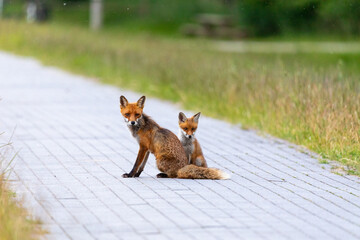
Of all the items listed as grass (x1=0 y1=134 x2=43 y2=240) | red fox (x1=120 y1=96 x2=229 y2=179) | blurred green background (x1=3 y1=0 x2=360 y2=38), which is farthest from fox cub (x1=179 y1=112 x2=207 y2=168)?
blurred green background (x1=3 y1=0 x2=360 y2=38)

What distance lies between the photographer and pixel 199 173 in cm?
900

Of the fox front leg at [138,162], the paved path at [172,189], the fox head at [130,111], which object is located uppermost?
the fox head at [130,111]

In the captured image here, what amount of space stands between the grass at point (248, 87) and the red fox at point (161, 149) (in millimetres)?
1969

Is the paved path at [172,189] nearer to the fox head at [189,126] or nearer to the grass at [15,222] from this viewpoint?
the grass at [15,222]

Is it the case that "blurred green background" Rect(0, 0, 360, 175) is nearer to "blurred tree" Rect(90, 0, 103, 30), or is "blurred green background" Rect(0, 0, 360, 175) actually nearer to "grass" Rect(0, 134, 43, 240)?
"blurred tree" Rect(90, 0, 103, 30)

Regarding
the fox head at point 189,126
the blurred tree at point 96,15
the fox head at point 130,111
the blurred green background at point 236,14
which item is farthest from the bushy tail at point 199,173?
the blurred tree at point 96,15

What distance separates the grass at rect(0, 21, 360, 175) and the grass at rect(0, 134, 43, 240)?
418 cm

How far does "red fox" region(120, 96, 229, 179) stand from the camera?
8867 millimetres

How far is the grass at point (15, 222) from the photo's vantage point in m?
6.04

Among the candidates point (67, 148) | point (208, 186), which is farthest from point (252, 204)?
point (67, 148)

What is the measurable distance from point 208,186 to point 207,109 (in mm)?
6598

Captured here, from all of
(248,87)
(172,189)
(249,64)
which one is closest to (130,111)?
(172,189)

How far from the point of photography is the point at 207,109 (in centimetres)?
1523

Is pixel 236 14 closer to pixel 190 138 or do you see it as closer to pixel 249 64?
pixel 249 64
